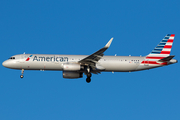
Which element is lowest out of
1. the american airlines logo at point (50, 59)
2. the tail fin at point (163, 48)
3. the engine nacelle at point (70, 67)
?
the engine nacelle at point (70, 67)

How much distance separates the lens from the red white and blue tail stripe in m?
58.4

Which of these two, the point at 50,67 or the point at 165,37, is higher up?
the point at 165,37

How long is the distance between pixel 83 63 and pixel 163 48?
15136 millimetres

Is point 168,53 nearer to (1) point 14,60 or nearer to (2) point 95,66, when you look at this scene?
(2) point 95,66

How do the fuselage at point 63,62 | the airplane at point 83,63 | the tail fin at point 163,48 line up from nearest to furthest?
the airplane at point 83,63 < the fuselage at point 63,62 < the tail fin at point 163,48

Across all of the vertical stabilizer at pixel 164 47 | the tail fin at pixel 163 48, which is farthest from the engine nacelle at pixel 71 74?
the vertical stabilizer at pixel 164 47

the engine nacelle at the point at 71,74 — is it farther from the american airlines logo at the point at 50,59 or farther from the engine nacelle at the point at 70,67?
the engine nacelle at the point at 70,67

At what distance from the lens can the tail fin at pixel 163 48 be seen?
2330 inches

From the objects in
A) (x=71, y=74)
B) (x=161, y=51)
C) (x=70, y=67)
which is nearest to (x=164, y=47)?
(x=161, y=51)

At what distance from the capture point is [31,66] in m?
56.0

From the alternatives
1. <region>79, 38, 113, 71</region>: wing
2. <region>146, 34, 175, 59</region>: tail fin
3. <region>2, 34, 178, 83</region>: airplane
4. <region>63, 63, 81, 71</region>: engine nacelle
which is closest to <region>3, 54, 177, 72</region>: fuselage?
<region>2, 34, 178, 83</region>: airplane

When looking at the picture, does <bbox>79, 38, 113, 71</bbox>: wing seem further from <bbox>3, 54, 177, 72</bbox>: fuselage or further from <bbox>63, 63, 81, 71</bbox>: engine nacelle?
<bbox>3, 54, 177, 72</bbox>: fuselage

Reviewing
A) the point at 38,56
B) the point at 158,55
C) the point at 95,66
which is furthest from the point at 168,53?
the point at 38,56

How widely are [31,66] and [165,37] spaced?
2445 cm
